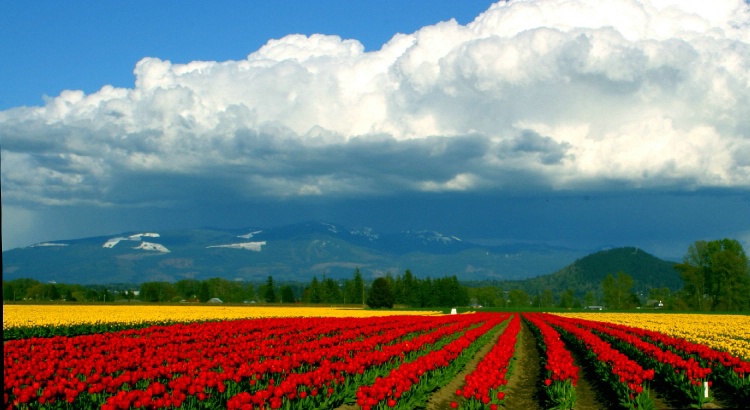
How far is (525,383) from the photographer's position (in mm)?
21625

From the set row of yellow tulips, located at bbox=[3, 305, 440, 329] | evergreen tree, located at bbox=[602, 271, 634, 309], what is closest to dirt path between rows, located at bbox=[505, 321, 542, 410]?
row of yellow tulips, located at bbox=[3, 305, 440, 329]

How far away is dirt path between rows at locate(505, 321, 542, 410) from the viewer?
1808 cm

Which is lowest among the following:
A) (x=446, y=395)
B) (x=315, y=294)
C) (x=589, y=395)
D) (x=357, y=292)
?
(x=315, y=294)

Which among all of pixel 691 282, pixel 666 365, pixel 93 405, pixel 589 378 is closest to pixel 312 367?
pixel 93 405

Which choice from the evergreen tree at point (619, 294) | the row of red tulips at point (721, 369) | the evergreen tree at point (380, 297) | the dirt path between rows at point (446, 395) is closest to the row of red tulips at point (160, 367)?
the dirt path between rows at point (446, 395)

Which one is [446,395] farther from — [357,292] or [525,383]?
[357,292]

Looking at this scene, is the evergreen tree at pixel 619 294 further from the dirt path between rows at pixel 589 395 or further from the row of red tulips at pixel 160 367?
the dirt path between rows at pixel 589 395

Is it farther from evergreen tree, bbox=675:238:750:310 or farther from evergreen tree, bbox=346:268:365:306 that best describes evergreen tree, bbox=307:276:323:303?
evergreen tree, bbox=675:238:750:310

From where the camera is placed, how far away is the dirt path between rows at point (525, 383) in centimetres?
1808

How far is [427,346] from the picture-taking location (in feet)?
92.1

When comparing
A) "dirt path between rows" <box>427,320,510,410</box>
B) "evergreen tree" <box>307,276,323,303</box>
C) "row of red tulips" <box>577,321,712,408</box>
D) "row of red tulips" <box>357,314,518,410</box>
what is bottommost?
"evergreen tree" <box>307,276,323,303</box>

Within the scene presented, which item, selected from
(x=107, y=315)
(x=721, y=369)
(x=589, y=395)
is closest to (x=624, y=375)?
(x=589, y=395)

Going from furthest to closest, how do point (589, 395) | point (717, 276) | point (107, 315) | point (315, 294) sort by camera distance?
1. point (315, 294)
2. point (717, 276)
3. point (107, 315)
4. point (589, 395)

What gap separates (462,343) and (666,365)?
7.55 m
